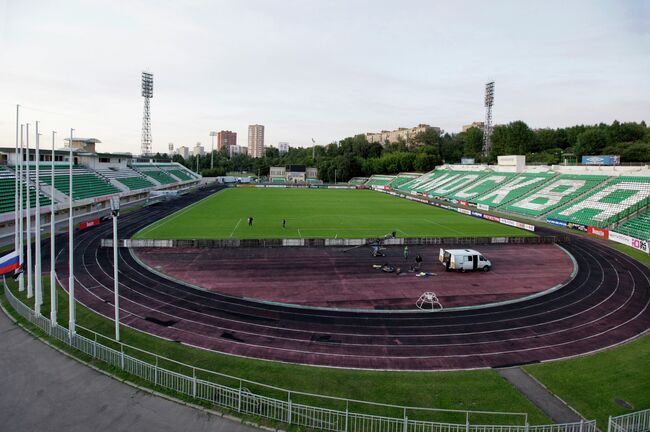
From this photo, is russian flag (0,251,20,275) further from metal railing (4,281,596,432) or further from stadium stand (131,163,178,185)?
stadium stand (131,163,178,185)

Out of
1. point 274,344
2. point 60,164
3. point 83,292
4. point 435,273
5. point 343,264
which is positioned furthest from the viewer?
point 60,164

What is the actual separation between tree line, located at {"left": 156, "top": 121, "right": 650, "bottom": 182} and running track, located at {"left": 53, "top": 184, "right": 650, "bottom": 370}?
2614 inches

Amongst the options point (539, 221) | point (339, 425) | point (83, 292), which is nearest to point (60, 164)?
point (83, 292)

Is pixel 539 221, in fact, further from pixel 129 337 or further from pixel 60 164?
pixel 60 164

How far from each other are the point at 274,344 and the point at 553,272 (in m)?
23.2

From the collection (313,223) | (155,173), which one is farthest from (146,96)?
(313,223)

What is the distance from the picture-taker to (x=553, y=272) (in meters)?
30.0

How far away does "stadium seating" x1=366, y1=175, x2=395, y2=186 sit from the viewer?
128375 mm

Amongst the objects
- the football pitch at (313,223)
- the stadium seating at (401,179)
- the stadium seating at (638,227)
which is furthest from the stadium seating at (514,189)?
the stadium seating at (401,179)

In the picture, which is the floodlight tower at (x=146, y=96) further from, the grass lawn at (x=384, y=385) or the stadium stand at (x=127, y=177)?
the grass lawn at (x=384, y=385)

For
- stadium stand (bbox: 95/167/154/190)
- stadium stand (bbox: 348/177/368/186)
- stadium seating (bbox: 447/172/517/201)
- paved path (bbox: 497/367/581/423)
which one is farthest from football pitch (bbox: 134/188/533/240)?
stadium stand (bbox: 348/177/368/186)

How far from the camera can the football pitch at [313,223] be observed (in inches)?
1706

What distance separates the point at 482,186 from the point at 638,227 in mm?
40335

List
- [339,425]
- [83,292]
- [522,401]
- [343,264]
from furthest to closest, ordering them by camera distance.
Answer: [343,264] < [83,292] < [522,401] < [339,425]
